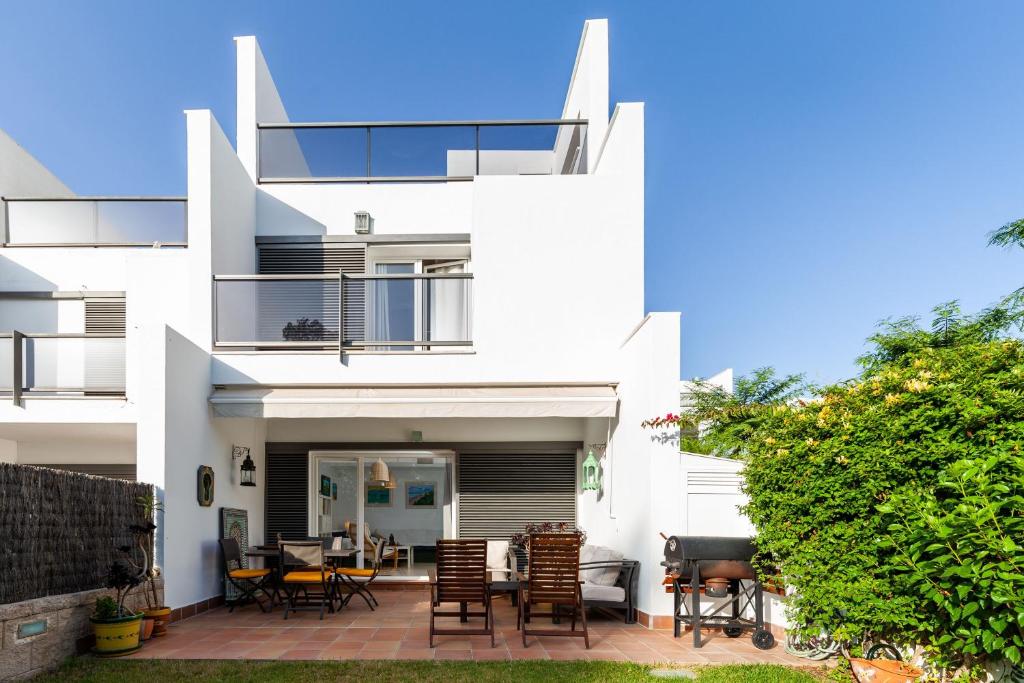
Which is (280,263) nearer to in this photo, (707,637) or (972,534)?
(707,637)

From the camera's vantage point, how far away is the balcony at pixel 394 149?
35.4ft

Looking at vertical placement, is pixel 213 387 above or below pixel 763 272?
below

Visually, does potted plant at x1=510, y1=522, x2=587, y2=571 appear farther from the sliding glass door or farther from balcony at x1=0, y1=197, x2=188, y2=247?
balcony at x1=0, y1=197, x2=188, y2=247

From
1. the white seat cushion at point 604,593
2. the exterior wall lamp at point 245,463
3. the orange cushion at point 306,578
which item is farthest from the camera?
the exterior wall lamp at point 245,463

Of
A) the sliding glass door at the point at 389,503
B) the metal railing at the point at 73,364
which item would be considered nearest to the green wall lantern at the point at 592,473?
the sliding glass door at the point at 389,503

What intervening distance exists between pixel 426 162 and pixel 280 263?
2918 millimetres

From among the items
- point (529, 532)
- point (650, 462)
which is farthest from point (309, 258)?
point (650, 462)

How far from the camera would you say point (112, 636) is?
567 cm

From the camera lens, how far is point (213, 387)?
8586 mm

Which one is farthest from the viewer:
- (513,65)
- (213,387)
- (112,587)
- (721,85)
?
(513,65)

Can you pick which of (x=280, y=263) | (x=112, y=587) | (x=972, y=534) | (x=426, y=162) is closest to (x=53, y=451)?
(x=280, y=263)

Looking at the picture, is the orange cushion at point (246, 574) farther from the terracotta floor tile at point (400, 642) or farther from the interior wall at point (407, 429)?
the interior wall at point (407, 429)

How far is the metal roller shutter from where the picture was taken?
10.7 metres

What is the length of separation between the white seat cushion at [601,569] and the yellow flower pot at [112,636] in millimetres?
4425
